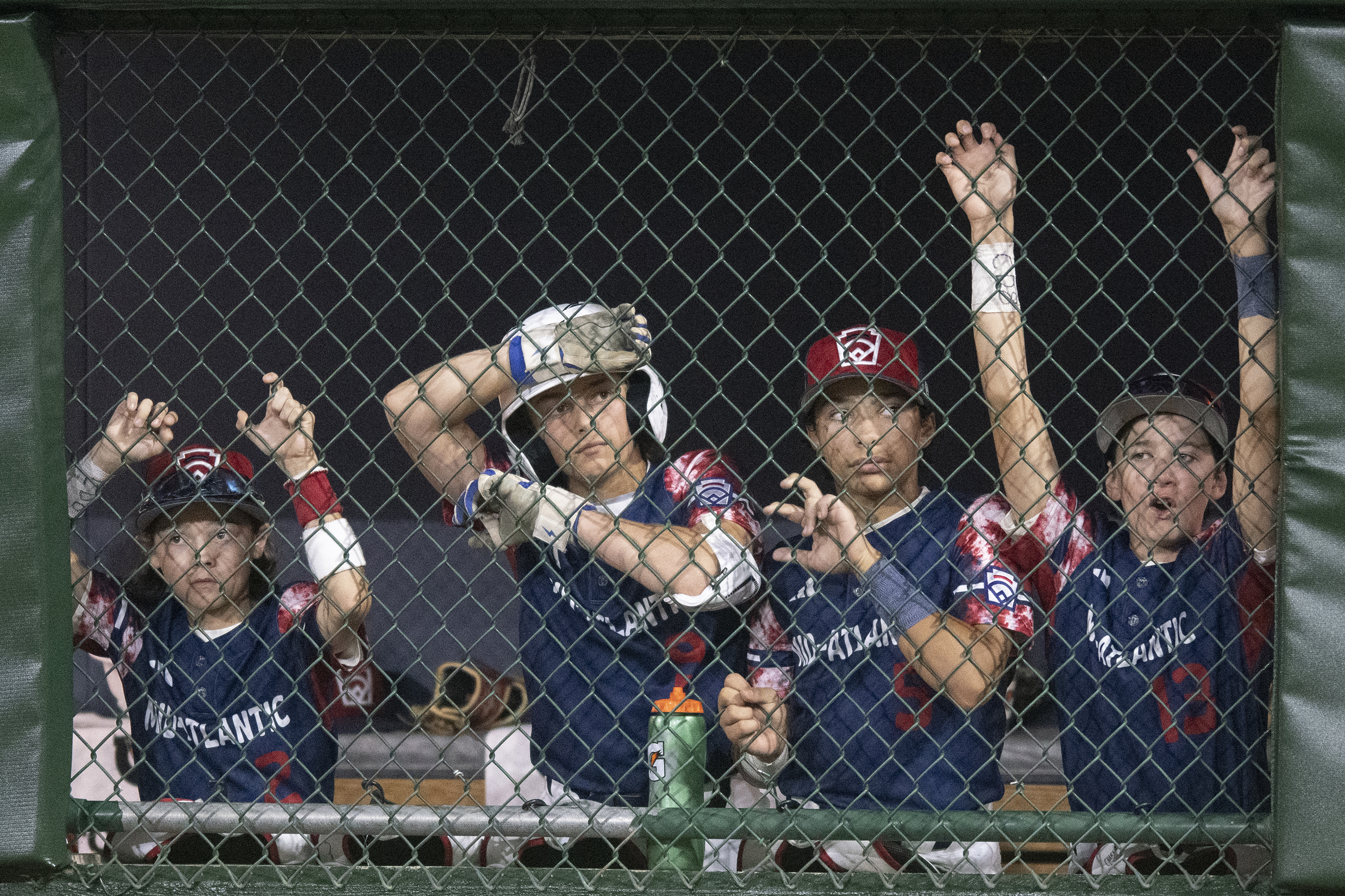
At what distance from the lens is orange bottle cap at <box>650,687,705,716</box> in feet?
8.00

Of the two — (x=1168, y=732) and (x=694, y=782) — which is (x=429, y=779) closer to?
(x=694, y=782)

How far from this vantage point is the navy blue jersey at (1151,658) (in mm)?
2344

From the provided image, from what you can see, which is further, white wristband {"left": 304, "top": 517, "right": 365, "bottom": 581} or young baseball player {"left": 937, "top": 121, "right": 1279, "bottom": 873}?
white wristband {"left": 304, "top": 517, "right": 365, "bottom": 581}

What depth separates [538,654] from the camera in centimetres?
284

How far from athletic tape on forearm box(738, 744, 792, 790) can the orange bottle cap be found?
139 millimetres

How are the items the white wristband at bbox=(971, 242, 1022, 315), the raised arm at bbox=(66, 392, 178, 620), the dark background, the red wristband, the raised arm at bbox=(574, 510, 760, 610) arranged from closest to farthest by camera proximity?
the white wristband at bbox=(971, 242, 1022, 315), the raised arm at bbox=(574, 510, 760, 610), the raised arm at bbox=(66, 392, 178, 620), the red wristband, the dark background

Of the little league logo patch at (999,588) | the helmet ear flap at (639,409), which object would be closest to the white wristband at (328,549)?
the helmet ear flap at (639,409)

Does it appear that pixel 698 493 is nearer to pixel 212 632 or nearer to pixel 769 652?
pixel 769 652

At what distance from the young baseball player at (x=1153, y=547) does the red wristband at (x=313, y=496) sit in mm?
1498

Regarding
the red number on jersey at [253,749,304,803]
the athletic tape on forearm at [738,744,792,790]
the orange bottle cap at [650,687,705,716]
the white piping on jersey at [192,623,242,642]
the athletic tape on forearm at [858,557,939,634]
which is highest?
the athletic tape on forearm at [858,557,939,634]

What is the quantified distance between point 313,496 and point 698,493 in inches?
35.6

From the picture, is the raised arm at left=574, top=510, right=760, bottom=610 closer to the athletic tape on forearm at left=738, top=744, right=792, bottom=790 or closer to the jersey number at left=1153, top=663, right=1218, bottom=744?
the athletic tape on forearm at left=738, top=744, right=792, bottom=790

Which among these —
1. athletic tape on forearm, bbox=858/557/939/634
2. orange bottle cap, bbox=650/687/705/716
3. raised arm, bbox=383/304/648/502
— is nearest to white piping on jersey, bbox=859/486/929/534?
athletic tape on forearm, bbox=858/557/939/634

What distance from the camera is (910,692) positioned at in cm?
261
